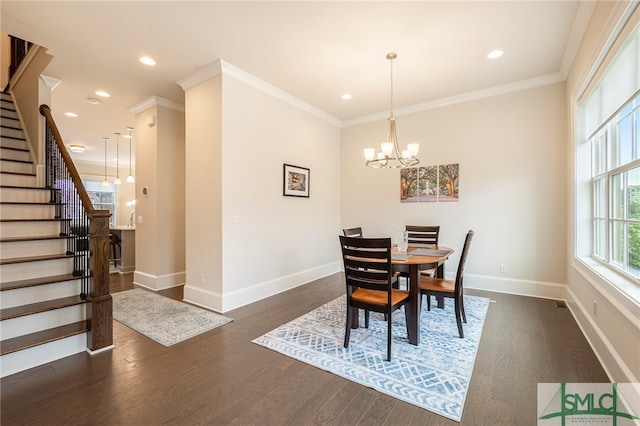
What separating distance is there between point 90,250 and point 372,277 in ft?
8.19

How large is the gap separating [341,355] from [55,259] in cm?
292

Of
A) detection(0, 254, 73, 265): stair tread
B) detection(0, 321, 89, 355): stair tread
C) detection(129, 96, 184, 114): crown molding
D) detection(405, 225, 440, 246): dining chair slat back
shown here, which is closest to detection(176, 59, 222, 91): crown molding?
detection(129, 96, 184, 114): crown molding

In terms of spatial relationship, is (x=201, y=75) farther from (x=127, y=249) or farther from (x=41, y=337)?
(x=127, y=249)

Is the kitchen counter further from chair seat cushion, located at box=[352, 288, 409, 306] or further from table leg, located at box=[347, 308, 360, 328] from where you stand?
chair seat cushion, located at box=[352, 288, 409, 306]

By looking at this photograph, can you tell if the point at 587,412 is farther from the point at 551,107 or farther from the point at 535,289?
the point at 551,107

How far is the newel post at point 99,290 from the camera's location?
7.92ft

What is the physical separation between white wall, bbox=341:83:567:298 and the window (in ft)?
2.72

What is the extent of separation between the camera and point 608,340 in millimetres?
2115

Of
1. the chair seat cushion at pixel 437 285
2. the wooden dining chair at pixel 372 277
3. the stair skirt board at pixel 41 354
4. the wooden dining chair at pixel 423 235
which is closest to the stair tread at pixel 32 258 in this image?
the stair skirt board at pixel 41 354

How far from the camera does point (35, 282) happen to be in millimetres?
2518

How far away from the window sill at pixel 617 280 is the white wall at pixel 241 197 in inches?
138

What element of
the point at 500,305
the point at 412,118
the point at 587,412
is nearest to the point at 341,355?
the point at 587,412

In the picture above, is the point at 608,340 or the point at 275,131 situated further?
the point at 275,131

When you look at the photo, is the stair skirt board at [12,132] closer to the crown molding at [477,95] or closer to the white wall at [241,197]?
the white wall at [241,197]
